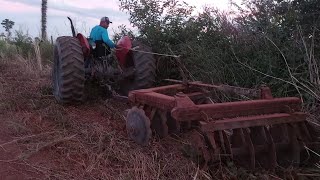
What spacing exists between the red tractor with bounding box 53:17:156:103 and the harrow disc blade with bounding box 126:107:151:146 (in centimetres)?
178

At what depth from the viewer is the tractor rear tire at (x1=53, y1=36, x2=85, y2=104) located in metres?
5.87

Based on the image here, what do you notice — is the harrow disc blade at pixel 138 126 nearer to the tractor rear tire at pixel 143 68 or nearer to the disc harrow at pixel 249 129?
the disc harrow at pixel 249 129

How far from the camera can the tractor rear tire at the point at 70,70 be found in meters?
5.87

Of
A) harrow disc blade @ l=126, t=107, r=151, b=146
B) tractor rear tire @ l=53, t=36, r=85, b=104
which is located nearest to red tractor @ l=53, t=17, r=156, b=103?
tractor rear tire @ l=53, t=36, r=85, b=104

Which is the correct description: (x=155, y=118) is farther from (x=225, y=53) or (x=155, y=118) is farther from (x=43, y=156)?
(x=225, y=53)

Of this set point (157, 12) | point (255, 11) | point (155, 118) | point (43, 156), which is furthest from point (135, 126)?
point (157, 12)

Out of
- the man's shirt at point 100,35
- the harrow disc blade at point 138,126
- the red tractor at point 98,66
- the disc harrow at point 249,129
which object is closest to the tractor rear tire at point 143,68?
the red tractor at point 98,66

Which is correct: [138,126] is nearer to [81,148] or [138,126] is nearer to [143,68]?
[81,148]

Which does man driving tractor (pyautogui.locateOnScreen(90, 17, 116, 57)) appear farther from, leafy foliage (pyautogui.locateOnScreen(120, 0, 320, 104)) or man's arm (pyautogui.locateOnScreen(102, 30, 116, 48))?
leafy foliage (pyautogui.locateOnScreen(120, 0, 320, 104))

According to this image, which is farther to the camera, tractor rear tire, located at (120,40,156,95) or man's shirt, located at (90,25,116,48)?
man's shirt, located at (90,25,116,48)

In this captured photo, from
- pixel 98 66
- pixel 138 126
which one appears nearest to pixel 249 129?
pixel 138 126

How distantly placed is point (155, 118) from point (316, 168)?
176cm

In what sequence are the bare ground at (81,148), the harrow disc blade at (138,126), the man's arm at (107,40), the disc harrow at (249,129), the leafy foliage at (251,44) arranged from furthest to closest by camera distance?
1. the man's arm at (107,40)
2. the leafy foliage at (251,44)
3. the harrow disc blade at (138,126)
4. the bare ground at (81,148)
5. the disc harrow at (249,129)

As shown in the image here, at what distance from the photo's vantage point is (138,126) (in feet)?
14.0
